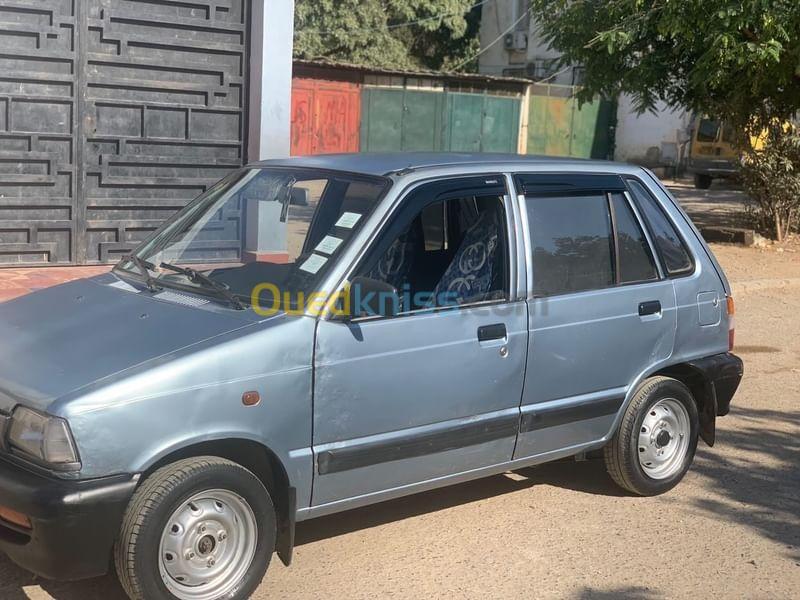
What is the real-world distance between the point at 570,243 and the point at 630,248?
45 centimetres

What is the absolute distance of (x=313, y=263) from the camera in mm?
4172

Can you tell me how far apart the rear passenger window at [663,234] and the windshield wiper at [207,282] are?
229cm

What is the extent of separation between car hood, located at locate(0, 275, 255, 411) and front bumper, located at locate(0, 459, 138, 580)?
0.94 ft

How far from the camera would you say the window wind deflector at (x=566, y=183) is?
4.75 metres

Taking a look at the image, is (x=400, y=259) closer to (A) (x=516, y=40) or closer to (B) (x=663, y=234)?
Answer: (B) (x=663, y=234)

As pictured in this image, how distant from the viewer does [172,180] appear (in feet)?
34.0

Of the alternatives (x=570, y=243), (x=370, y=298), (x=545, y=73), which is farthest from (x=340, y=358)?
(x=545, y=73)

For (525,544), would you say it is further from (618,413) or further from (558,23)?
(558,23)

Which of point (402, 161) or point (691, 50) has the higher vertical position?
point (691, 50)

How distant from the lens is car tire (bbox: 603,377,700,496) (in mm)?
5133

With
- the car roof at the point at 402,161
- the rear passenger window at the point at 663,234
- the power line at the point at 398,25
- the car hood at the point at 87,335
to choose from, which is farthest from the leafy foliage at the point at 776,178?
the power line at the point at 398,25

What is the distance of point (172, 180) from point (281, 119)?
132 centimetres

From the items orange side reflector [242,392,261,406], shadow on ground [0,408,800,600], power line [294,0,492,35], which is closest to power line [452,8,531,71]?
power line [294,0,492,35]

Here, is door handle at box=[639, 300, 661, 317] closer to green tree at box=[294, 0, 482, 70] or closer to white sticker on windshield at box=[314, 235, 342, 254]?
white sticker on windshield at box=[314, 235, 342, 254]
